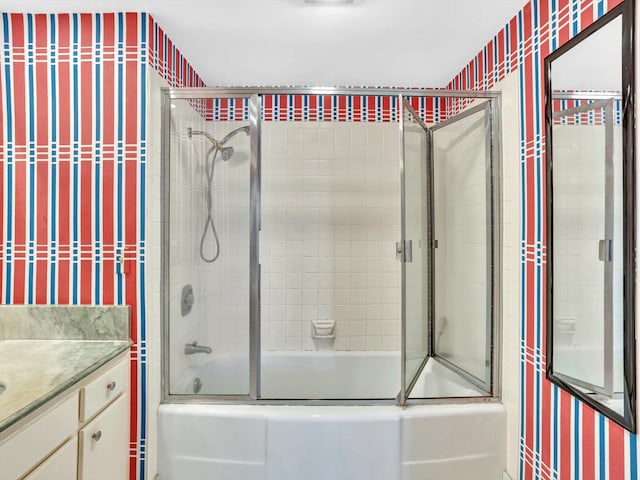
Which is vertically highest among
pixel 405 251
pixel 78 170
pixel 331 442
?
pixel 78 170

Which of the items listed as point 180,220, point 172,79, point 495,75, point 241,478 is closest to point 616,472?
point 241,478

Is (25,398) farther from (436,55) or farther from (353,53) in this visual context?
(436,55)

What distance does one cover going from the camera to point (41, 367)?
1.49 meters

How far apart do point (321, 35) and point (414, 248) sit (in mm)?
1289

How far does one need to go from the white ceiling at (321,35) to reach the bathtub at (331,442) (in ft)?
6.49

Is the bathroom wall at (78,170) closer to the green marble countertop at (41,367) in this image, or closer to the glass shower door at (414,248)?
the green marble countertop at (41,367)

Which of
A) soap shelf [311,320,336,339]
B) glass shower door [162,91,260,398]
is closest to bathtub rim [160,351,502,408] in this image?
glass shower door [162,91,260,398]

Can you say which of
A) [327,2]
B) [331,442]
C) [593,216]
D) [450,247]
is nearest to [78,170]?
[327,2]

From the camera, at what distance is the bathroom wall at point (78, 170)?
1.86 meters

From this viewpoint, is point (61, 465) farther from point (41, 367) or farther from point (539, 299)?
point (539, 299)

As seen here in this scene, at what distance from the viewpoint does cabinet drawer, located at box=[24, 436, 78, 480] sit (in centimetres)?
123

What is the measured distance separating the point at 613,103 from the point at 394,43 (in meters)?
1.30

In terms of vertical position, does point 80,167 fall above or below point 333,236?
above

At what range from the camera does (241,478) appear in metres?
1.87
